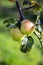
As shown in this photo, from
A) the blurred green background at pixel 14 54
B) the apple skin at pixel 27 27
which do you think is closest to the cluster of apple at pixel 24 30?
the apple skin at pixel 27 27

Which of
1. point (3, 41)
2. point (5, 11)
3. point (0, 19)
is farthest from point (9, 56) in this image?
point (5, 11)

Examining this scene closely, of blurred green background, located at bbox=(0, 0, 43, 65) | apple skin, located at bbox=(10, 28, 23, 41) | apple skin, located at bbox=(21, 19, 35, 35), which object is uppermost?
apple skin, located at bbox=(21, 19, 35, 35)

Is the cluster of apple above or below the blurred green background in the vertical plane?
above

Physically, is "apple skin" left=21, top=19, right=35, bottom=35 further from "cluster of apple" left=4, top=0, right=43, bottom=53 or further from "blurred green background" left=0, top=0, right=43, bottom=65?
"blurred green background" left=0, top=0, right=43, bottom=65

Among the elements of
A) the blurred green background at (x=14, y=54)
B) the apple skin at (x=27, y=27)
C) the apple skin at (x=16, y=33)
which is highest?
the apple skin at (x=27, y=27)

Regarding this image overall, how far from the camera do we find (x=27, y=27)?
2.89 ft

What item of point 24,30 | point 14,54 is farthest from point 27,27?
point 14,54

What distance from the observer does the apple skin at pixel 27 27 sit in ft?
2.80

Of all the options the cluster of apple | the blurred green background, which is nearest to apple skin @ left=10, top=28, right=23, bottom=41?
the cluster of apple

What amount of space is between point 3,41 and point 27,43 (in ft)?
12.0

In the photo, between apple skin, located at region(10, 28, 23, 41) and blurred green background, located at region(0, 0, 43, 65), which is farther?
blurred green background, located at region(0, 0, 43, 65)

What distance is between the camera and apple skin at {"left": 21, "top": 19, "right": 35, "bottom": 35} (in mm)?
853

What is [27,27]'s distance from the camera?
882 millimetres

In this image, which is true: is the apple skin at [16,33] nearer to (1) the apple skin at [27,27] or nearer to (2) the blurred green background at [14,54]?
(1) the apple skin at [27,27]
